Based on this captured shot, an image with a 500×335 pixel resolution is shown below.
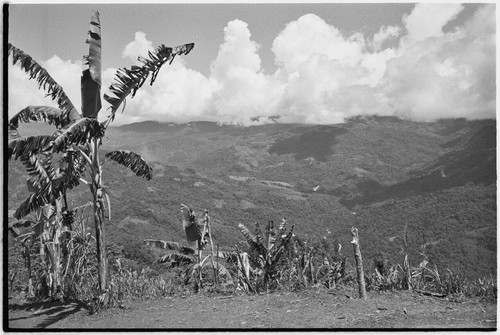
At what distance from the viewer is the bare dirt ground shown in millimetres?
4367

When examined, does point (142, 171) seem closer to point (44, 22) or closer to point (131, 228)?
point (44, 22)

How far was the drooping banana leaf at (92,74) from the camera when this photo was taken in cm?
452

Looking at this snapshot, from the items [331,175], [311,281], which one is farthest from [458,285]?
[331,175]

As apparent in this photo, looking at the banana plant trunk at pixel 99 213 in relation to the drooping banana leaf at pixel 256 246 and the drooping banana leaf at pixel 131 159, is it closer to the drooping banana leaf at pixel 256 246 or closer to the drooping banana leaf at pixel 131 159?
the drooping banana leaf at pixel 131 159

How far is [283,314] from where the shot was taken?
15.0ft

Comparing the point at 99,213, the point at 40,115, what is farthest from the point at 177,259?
the point at 40,115

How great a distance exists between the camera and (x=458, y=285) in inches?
208

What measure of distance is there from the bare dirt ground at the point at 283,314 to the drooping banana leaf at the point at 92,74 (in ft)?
7.84

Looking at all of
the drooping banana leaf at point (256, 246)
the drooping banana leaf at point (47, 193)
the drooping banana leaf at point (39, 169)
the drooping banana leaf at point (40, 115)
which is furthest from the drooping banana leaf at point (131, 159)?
the drooping banana leaf at point (256, 246)

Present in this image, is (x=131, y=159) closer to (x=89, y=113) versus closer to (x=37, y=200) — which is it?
(x=89, y=113)

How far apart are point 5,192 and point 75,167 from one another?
0.96 meters

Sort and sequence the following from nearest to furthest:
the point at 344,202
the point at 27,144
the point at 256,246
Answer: the point at 27,144 < the point at 256,246 < the point at 344,202

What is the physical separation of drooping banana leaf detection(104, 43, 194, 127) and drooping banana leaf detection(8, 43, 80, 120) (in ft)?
1.56

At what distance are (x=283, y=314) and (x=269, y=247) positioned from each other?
1636 millimetres
